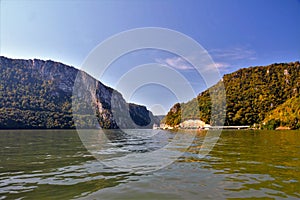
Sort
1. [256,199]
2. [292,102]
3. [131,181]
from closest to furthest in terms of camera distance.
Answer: [256,199]
[131,181]
[292,102]

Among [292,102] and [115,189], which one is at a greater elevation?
[292,102]

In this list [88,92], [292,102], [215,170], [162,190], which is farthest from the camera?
[88,92]

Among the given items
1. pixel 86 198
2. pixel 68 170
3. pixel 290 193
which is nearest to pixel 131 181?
pixel 86 198

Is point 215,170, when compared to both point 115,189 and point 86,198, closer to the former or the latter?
point 115,189

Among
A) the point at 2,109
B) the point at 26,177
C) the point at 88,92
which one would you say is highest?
the point at 88,92

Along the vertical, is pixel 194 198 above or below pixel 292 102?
below

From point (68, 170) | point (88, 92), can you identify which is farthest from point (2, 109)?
point (68, 170)

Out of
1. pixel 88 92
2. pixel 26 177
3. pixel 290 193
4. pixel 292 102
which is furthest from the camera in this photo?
pixel 88 92

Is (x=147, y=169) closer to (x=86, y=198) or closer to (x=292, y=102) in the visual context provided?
(x=86, y=198)

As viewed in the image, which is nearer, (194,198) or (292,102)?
(194,198)
